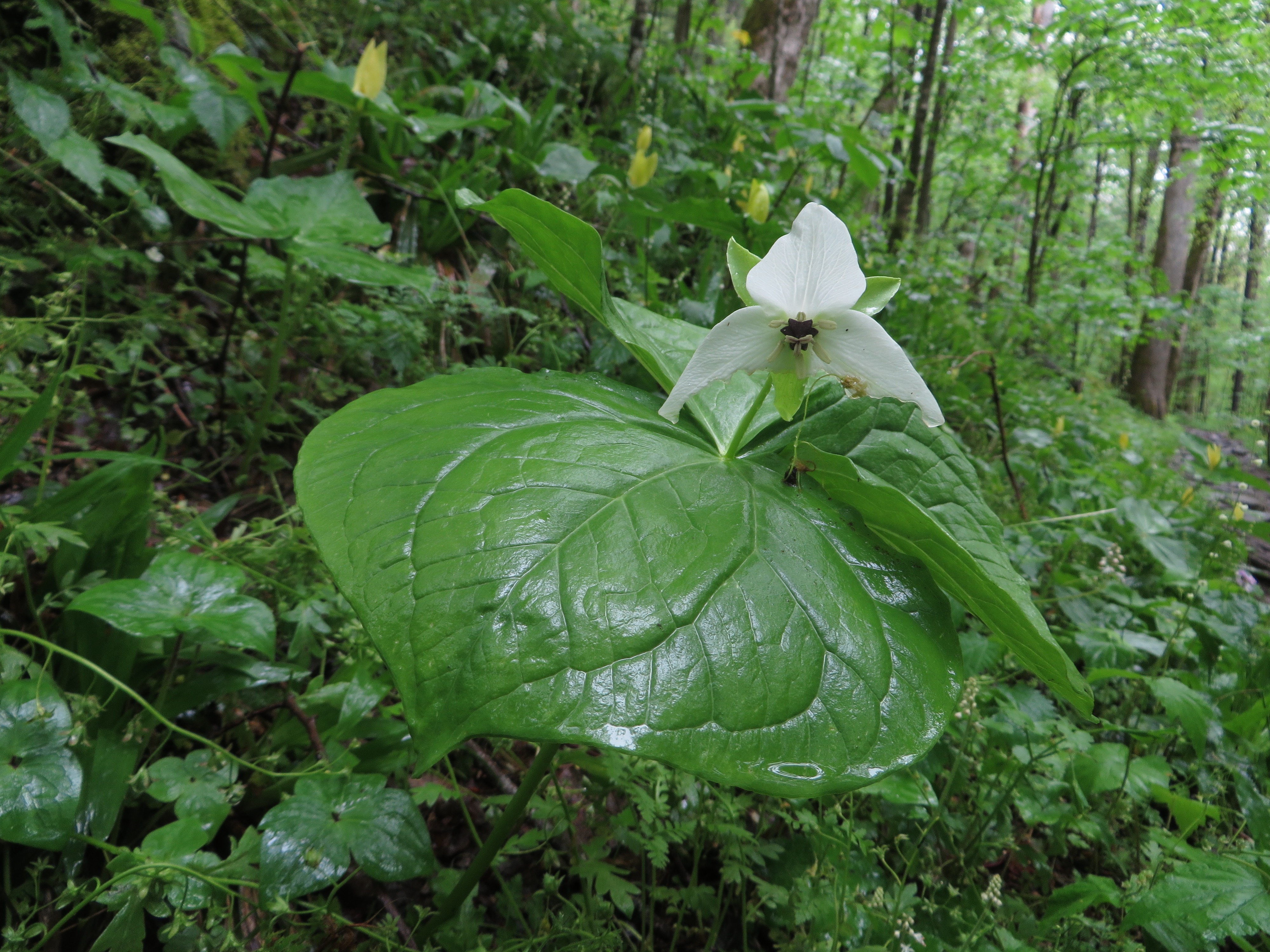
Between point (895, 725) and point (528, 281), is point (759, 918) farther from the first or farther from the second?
point (528, 281)

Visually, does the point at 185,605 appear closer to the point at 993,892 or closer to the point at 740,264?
the point at 740,264

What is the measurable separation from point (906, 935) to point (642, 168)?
2291mm

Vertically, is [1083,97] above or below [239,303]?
above

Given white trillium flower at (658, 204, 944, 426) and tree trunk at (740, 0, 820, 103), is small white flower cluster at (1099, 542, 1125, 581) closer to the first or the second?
white trillium flower at (658, 204, 944, 426)

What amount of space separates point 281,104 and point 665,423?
175cm

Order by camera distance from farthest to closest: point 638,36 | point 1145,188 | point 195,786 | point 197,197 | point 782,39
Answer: point 1145,188
point 782,39
point 638,36
point 197,197
point 195,786

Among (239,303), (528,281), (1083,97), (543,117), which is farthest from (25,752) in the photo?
(1083,97)

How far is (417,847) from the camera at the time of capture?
99cm

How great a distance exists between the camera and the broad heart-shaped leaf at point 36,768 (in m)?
0.87

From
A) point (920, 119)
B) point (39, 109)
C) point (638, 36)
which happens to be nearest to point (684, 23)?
point (638, 36)

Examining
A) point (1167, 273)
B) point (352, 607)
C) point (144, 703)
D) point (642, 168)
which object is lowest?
point (144, 703)

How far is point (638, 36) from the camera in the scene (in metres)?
3.94

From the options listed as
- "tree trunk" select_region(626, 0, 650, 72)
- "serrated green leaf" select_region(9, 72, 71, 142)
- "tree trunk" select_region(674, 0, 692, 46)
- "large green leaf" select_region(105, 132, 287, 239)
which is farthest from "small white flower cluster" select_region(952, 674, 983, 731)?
"tree trunk" select_region(674, 0, 692, 46)

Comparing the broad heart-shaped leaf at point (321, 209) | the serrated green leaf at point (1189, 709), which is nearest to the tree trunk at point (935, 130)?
the serrated green leaf at point (1189, 709)
